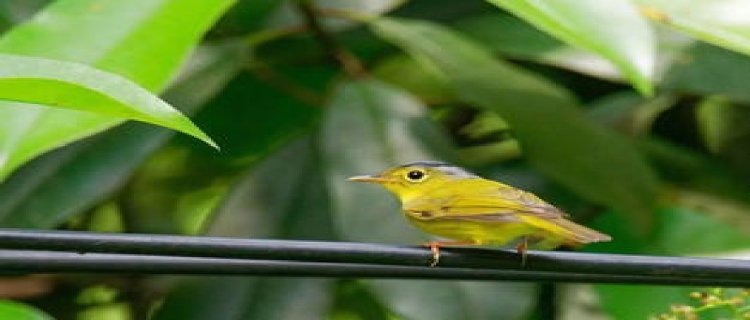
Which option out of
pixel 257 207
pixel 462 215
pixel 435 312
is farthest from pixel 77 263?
pixel 257 207

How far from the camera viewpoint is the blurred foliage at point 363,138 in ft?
4.21

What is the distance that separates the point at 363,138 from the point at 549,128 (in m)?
0.17

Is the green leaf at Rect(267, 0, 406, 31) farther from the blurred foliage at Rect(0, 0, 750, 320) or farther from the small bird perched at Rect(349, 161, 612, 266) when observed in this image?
the small bird perched at Rect(349, 161, 612, 266)

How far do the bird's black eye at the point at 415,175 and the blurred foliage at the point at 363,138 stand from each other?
18 centimetres

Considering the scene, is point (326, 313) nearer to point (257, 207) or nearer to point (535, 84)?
point (257, 207)

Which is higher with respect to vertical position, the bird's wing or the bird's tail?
the bird's tail

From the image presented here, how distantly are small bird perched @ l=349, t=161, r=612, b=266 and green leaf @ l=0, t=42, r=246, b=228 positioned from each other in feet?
1.02

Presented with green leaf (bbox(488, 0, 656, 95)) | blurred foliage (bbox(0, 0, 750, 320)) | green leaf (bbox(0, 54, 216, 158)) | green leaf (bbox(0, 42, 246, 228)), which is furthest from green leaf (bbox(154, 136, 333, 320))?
green leaf (bbox(0, 54, 216, 158))

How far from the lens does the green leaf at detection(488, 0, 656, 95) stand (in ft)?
3.31

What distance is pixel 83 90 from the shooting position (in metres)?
0.77

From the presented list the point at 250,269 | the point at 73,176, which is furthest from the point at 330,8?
the point at 250,269

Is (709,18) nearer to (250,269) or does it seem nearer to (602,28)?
(602,28)

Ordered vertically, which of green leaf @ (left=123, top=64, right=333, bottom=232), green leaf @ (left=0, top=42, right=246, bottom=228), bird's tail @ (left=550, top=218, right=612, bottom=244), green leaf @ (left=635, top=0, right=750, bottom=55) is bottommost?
green leaf @ (left=123, top=64, right=333, bottom=232)

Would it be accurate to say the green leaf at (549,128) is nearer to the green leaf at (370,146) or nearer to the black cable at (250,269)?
the green leaf at (370,146)
